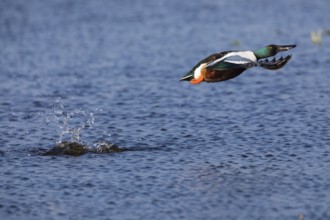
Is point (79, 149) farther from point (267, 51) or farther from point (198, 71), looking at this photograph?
point (267, 51)

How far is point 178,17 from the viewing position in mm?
35000

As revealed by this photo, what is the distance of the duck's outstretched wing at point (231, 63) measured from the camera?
11.8 metres

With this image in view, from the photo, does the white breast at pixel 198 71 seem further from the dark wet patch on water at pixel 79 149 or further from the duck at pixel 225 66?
the dark wet patch on water at pixel 79 149

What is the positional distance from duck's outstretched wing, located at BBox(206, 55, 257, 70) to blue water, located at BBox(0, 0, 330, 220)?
195 centimetres

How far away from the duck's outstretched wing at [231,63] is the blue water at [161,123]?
195 centimetres

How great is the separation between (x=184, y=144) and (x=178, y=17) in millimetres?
20051

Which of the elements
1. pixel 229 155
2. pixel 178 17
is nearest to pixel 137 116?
pixel 229 155

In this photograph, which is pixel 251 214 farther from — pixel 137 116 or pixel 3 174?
pixel 137 116

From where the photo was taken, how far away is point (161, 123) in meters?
17.3

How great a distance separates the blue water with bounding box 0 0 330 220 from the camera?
40.0ft

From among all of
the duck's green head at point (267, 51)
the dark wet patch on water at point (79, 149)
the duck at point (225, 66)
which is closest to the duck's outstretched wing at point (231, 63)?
the duck at point (225, 66)

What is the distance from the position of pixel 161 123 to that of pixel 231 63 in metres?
5.66

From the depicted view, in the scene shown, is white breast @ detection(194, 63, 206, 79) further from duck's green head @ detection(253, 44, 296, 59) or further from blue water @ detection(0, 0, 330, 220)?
blue water @ detection(0, 0, 330, 220)

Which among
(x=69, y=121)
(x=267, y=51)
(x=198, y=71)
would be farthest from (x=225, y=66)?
(x=69, y=121)
